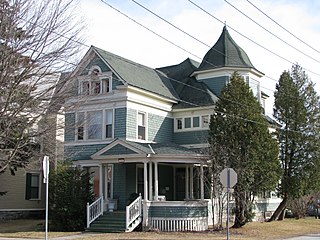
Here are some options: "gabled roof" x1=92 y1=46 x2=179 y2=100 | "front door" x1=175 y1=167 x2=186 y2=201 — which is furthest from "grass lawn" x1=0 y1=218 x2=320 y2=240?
"gabled roof" x1=92 y1=46 x2=179 y2=100

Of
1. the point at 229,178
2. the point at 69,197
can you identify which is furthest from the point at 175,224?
the point at 229,178

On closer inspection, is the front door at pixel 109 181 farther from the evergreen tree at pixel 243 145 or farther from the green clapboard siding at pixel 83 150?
the evergreen tree at pixel 243 145

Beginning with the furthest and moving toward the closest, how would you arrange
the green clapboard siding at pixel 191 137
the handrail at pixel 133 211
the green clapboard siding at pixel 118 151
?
the green clapboard siding at pixel 191 137 < the green clapboard siding at pixel 118 151 < the handrail at pixel 133 211

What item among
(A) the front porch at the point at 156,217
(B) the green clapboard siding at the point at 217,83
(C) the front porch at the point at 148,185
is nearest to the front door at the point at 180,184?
(C) the front porch at the point at 148,185

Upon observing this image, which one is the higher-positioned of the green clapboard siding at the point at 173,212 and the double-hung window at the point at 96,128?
the double-hung window at the point at 96,128

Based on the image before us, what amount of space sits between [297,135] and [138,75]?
38.7ft

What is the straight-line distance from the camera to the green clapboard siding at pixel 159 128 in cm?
3164

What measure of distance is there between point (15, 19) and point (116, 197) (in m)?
15.8

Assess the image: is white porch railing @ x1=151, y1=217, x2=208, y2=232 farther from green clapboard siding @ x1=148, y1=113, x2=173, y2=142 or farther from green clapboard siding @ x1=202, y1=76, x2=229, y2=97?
green clapboard siding @ x1=202, y1=76, x2=229, y2=97

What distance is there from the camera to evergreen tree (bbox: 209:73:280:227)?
26812 millimetres

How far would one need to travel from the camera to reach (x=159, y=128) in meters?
32.5

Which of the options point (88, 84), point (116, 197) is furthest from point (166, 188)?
point (88, 84)

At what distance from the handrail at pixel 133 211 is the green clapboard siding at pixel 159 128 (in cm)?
549

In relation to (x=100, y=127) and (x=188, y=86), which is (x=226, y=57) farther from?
(x=100, y=127)
